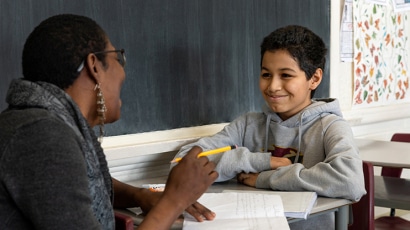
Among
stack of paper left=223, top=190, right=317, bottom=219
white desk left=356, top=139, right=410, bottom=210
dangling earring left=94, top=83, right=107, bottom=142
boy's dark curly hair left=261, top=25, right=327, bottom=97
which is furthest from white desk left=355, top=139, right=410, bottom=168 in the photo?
dangling earring left=94, top=83, right=107, bottom=142

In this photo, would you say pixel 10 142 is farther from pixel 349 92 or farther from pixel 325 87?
pixel 349 92

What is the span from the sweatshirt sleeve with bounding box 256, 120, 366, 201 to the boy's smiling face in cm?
24

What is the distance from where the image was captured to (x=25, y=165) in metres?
0.99

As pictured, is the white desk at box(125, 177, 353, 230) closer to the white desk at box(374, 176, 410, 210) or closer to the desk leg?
the desk leg

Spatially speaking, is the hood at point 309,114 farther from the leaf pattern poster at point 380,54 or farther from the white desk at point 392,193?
the leaf pattern poster at point 380,54

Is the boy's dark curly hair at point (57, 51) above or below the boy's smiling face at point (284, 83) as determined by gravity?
above

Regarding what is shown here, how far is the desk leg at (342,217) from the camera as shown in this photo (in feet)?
5.66

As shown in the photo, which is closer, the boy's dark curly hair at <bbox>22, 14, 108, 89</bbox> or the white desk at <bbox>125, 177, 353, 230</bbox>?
the boy's dark curly hair at <bbox>22, 14, 108, 89</bbox>

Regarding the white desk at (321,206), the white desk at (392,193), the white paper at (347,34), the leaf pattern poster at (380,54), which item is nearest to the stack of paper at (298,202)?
the white desk at (321,206)

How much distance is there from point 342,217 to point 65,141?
100 cm

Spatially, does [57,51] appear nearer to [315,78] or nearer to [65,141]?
[65,141]

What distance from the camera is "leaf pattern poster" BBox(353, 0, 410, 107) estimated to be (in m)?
3.12

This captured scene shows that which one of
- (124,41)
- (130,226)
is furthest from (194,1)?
(130,226)

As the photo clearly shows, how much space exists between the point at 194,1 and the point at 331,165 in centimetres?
86
